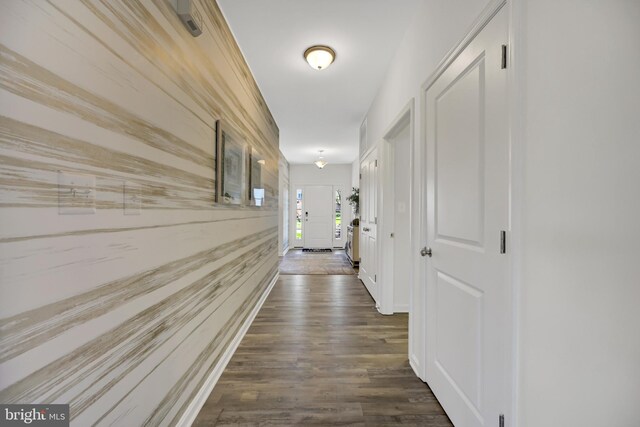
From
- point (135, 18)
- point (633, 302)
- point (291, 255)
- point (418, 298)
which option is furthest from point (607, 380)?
point (291, 255)

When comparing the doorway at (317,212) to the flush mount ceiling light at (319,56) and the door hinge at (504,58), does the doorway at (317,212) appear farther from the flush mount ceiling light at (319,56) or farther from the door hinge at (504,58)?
the door hinge at (504,58)

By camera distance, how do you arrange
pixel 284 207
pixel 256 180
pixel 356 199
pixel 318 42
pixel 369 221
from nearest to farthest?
pixel 318 42 → pixel 256 180 → pixel 369 221 → pixel 356 199 → pixel 284 207

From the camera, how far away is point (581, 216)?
0.81 m

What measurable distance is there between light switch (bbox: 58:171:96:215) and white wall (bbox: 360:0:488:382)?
5.37ft

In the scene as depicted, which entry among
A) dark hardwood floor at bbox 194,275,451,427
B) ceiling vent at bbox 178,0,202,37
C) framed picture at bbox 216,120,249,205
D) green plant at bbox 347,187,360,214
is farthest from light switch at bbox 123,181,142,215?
green plant at bbox 347,187,360,214

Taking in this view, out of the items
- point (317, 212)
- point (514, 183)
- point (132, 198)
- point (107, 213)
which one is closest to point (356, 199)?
point (317, 212)

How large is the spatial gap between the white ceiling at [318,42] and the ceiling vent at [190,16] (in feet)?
2.19

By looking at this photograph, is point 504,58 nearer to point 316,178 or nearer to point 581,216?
point 581,216

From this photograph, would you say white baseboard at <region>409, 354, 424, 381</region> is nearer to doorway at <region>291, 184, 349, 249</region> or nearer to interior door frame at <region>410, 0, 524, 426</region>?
interior door frame at <region>410, 0, 524, 426</region>

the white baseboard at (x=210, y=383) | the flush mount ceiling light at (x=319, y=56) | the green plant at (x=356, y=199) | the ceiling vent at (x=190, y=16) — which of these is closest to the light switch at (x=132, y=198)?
the ceiling vent at (x=190, y=16)

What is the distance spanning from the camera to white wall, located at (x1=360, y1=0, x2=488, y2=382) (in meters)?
1.47

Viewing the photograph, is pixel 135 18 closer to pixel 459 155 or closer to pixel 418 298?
pixel 459 155

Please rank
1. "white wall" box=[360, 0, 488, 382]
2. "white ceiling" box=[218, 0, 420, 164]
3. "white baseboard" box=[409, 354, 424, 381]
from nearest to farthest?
"white wall" box=[360, 0, 488, 382]
"white baseboard" box=[409, 354, 424, 381]
"white ceiling" box=[218, 0, 420, 164]

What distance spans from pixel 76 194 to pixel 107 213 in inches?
5.0
